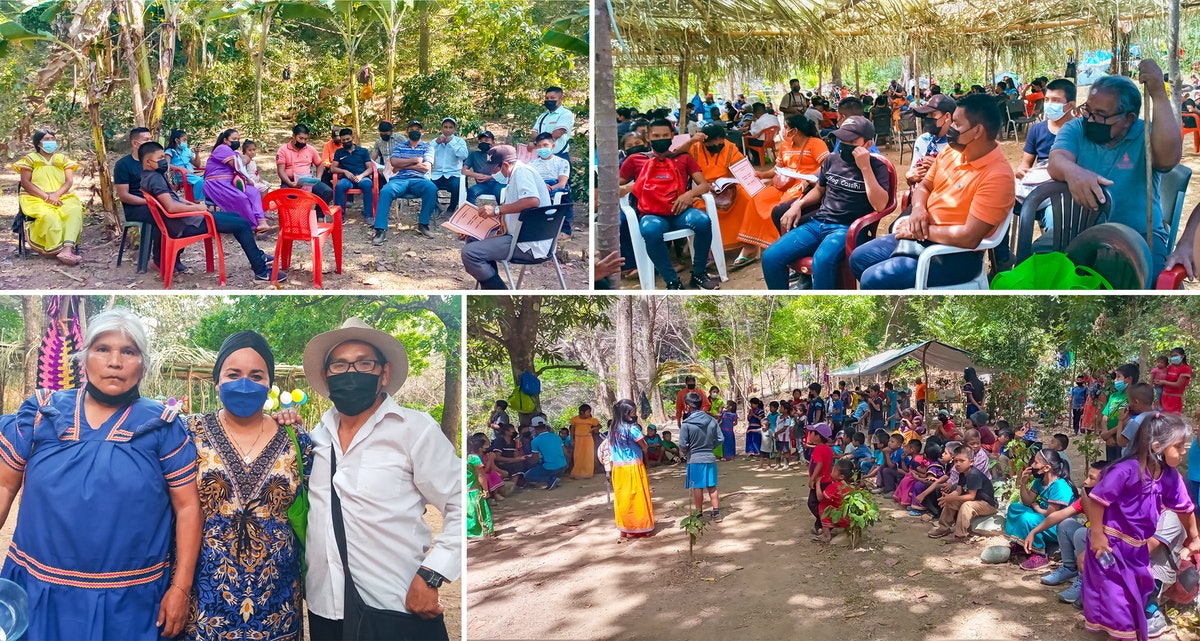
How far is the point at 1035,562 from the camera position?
4957mm

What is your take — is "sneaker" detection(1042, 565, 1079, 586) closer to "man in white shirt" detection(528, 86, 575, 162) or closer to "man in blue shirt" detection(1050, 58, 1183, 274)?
"man in blue shirt" detection(1050, 58, 1183, 274)

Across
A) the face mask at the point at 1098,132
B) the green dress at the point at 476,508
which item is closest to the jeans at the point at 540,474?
the green dress at the point at 476,508

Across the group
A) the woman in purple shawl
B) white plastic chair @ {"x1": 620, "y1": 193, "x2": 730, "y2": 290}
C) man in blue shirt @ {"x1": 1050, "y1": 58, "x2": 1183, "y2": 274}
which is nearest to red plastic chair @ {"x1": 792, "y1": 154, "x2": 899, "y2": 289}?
man in blue shirt @ {"x1": 1050, "y1": 58, "x2": 1183, "y2": 274}

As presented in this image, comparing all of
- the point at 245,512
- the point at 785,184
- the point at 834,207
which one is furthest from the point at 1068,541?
the point at 245,512

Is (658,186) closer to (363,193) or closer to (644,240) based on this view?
(644,240)

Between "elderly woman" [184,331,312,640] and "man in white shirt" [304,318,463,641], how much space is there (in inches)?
4.7

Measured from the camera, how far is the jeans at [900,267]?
172 inches

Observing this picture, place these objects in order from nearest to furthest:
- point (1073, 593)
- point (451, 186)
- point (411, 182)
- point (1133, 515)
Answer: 1. point (1133, 515)
2. point (1073, 593)
3. point (411, 182)
4. point (451, 186)

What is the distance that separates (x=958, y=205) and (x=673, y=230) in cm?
200

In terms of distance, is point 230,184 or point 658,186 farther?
point 230,184

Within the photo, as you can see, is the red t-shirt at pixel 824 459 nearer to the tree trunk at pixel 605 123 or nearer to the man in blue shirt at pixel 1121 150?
the man in blue shirt at pixel 1121 150

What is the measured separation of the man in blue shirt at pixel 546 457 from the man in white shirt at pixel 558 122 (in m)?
2.18

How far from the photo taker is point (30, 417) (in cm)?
370

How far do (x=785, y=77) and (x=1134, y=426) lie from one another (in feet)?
15.0
